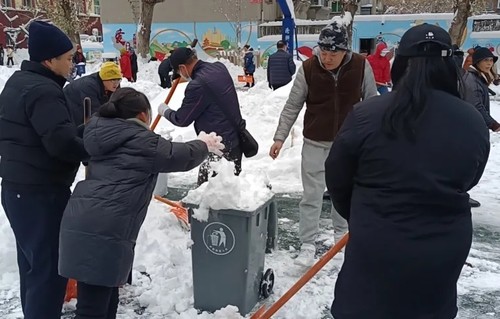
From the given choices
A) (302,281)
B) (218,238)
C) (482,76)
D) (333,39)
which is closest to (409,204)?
(302,281)

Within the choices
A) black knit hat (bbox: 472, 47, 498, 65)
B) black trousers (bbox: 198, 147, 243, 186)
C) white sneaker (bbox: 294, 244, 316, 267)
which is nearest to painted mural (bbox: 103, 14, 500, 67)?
black knit hat (bbox: 472, 47, 498, 65)

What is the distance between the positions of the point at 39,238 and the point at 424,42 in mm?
2162

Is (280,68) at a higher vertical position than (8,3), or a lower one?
lower

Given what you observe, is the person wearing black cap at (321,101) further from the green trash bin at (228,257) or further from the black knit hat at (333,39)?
the green trash bin at (228,257)

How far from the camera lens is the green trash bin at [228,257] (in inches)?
119

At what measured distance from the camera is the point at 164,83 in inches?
527

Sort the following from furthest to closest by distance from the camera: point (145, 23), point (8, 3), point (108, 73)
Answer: point (8, 3) < point (145, 23) < point (108, 73)

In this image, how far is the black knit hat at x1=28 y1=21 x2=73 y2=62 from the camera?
2582mm

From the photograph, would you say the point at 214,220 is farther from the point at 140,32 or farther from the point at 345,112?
the point at 140,32

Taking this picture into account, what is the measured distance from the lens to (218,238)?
3.07 m

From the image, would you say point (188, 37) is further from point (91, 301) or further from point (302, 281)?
point (91, 301)

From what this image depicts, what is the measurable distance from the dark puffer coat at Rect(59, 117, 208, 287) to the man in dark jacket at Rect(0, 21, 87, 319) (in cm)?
24

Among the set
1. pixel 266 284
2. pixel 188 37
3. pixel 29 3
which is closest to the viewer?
pixel 266 284

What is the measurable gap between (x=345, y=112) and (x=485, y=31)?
19051 mm
